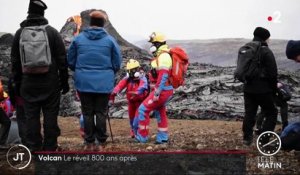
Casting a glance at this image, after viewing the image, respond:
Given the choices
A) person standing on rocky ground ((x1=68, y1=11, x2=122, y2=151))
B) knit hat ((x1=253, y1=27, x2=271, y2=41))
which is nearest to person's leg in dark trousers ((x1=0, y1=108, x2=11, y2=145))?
person standing on rocky ground ((x1=68, y1=11, x2=122, y2=151))

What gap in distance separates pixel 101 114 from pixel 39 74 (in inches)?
51.3

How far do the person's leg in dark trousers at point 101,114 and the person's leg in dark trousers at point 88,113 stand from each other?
3.3 inches

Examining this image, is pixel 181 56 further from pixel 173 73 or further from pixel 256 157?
pixel 256 157

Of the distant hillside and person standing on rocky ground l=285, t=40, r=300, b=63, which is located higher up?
person standing on rocky ground l=285, t=40, r=300, b=63

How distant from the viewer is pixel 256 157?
733cm

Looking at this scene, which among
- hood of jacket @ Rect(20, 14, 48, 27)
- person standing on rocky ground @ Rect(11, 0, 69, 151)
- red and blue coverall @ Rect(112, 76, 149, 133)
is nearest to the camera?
person standing on rocky ground @ Rect(11, 0, 69, 151)

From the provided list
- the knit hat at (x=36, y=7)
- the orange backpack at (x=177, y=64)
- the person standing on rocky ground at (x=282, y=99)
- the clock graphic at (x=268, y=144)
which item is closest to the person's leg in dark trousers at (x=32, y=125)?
the knit hat at (x=36, y=7)

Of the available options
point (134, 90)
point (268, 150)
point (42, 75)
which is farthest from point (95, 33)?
point (134, 90)

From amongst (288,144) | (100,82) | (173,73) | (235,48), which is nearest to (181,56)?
(173,73)

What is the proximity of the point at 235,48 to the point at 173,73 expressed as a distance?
3459 centimetres

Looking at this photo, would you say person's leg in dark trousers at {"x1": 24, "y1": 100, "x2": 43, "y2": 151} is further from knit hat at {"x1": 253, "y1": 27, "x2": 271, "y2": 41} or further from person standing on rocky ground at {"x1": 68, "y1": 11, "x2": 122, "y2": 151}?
knit hat at {"x1": 253, "y1": 27, "x2": 271, "y2": 41}

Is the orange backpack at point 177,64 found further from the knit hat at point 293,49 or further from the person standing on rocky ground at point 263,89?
the knit hat at point 293,49

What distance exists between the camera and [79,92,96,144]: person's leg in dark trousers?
8.03m

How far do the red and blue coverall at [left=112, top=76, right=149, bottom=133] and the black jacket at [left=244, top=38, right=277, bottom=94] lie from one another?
3082 millimetres
